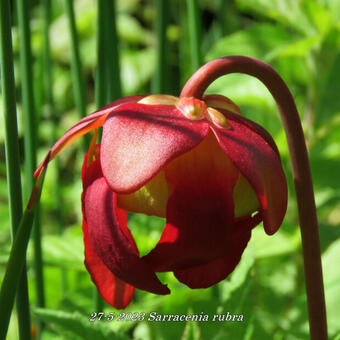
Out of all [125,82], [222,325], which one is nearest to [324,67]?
[222,325]

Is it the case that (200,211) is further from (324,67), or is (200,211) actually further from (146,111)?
(324,67)

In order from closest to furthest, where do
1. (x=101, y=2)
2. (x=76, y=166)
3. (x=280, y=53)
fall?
(x=101, y=2)
(x=280, y=53)
(x=76, y=166)

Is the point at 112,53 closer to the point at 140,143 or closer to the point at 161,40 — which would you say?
the point at 161,40

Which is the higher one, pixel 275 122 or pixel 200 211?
pixel 200 211

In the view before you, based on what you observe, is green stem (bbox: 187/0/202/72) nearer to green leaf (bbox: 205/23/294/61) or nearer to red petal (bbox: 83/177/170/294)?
green leaf (bbox: 205/23/294/61)

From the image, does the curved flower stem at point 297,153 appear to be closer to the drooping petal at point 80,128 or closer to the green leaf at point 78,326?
the drooping petal at point 80,128

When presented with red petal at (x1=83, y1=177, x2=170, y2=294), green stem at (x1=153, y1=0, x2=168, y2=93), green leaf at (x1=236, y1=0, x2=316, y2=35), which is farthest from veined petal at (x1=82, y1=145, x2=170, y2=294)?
green leaf at (x1=236, y1=0, x2=316, y2=35)

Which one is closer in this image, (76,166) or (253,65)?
(253,65)
